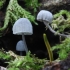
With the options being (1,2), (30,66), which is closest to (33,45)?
(1,2)

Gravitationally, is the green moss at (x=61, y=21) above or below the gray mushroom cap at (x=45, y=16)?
below

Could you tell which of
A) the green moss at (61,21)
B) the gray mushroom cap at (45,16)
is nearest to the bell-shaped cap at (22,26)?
the gray mushroom cap at (45,16)

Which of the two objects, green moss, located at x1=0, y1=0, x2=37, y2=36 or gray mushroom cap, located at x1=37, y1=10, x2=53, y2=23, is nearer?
gray mushroom cap, located at x1=37, y1=10, x2=53, y2=23

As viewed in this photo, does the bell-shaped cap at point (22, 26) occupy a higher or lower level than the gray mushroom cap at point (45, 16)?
lower

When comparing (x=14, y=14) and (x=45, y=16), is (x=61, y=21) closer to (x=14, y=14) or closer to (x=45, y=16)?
(x=45, y=16)

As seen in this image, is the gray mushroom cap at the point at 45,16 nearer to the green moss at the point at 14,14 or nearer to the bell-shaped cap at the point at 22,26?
the bell-shaped cap at the point at 22,26

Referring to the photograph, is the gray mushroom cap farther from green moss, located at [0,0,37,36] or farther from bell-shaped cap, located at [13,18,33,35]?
green moss, located at [0,0,37,36]

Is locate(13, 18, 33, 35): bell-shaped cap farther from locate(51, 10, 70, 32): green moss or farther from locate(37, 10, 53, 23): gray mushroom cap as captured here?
locate(51, 10, 70, 32): green moss

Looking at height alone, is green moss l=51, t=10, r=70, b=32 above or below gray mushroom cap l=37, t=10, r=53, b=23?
below

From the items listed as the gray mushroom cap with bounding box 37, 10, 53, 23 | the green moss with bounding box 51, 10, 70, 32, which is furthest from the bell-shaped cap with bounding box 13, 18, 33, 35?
the green moss with bounding box 51, 10, 70, 32

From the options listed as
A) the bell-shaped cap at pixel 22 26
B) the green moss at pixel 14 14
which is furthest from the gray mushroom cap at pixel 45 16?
the green moss at pixel 14 14

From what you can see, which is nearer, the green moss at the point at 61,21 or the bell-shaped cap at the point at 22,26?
the bell-shaped cap at the point at 22,26

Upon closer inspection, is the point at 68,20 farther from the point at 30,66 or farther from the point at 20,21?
the point at 30,66
